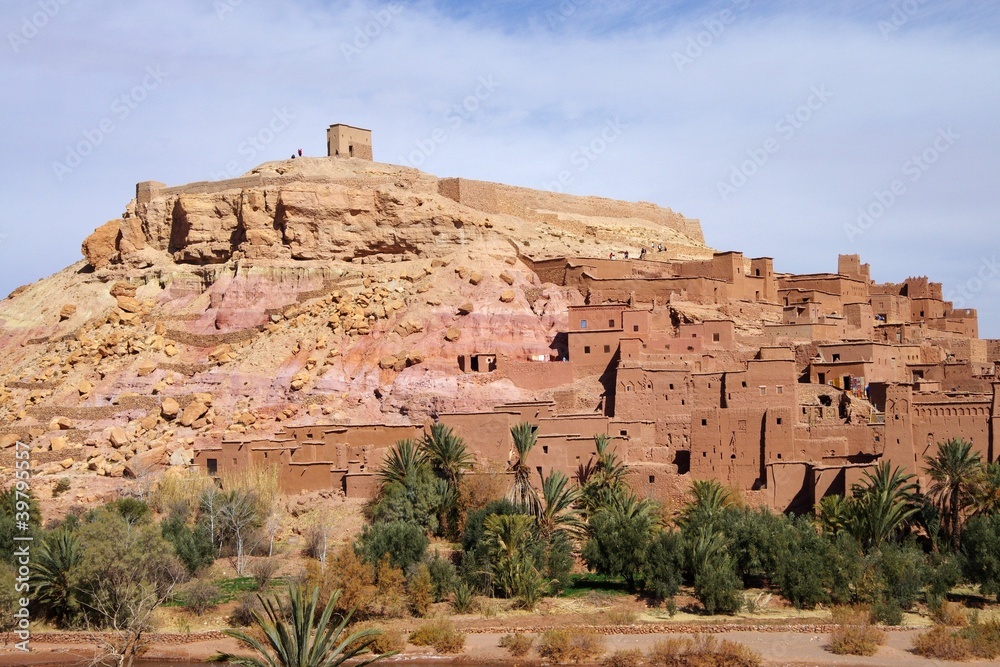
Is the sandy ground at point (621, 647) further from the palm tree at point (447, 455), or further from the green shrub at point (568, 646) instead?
the palm tree at point (447, 455)

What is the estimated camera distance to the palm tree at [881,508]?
3562cm

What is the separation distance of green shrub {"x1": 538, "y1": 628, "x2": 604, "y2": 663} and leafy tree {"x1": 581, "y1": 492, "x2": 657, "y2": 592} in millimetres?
3514

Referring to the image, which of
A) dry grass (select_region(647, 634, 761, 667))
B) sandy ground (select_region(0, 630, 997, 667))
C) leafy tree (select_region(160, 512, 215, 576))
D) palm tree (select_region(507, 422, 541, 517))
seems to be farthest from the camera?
palm tree (select_region(507, 422, 541, 517))

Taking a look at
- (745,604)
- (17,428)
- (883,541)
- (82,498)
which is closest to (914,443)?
(883,541)

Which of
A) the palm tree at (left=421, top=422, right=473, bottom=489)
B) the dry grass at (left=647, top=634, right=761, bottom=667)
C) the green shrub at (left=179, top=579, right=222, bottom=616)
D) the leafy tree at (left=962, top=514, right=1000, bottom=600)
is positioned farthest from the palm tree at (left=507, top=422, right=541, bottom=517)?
the leafy tree at (left=962, top=514, right=1000, bottom=600)

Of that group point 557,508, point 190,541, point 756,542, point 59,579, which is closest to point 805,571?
point 756,542

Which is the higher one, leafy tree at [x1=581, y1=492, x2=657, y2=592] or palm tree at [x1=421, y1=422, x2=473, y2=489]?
palm tree at [x1=421, y1=422, x2=473, y2=489]

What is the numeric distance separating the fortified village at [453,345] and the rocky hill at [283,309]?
0.10m

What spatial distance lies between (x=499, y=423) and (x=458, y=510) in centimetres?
284

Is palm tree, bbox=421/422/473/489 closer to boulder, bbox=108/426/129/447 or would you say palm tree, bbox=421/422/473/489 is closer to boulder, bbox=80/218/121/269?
boulder, bbox=108/426/129/447

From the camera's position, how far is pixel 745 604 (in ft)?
115

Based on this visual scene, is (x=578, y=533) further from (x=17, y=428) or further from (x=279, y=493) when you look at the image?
(x=17, y=428)

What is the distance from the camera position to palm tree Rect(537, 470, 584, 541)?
37969 mm

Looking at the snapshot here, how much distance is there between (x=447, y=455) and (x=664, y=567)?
771cm
